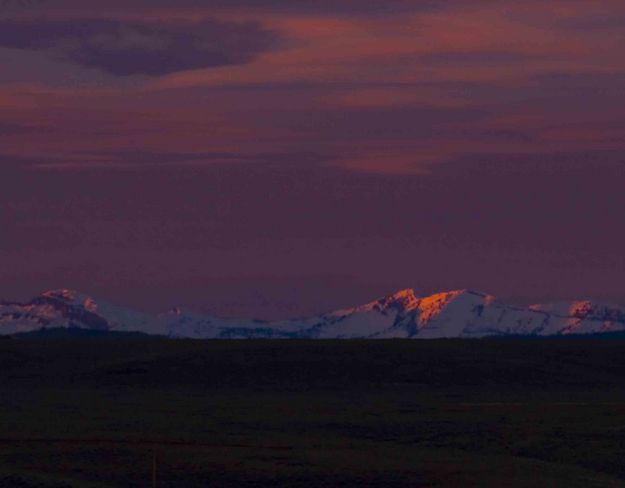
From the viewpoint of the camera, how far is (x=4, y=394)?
7644 cm

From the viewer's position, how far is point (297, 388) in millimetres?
83000

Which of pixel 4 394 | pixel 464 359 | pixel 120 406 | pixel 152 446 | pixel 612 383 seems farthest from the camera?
pixel 464 359

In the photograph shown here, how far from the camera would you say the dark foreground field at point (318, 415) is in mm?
44906

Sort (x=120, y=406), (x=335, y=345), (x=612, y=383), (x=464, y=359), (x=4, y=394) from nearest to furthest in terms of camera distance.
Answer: (x=120, y=406)
(x=4, y=394)
(x=612, y=383)
(x=464, y=359)
(x=335, y=345)

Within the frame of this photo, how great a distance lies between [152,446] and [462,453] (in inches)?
348

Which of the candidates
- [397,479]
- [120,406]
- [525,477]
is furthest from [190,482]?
[120,406]

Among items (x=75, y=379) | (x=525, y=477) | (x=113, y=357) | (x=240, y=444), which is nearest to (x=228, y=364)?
(x=75, y=379)

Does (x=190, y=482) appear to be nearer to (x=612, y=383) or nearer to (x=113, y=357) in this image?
(x=612, y=383)

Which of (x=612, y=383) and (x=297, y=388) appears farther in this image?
(x=612, y=383)

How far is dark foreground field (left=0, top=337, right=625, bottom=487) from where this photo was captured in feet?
147

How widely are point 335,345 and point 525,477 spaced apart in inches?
2268

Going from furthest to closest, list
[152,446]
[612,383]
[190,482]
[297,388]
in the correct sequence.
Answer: [612,383], [297,388], [152,446], [190,482]

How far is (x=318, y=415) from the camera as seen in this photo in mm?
63312

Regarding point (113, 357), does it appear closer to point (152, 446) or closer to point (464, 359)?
point (464, 359)
